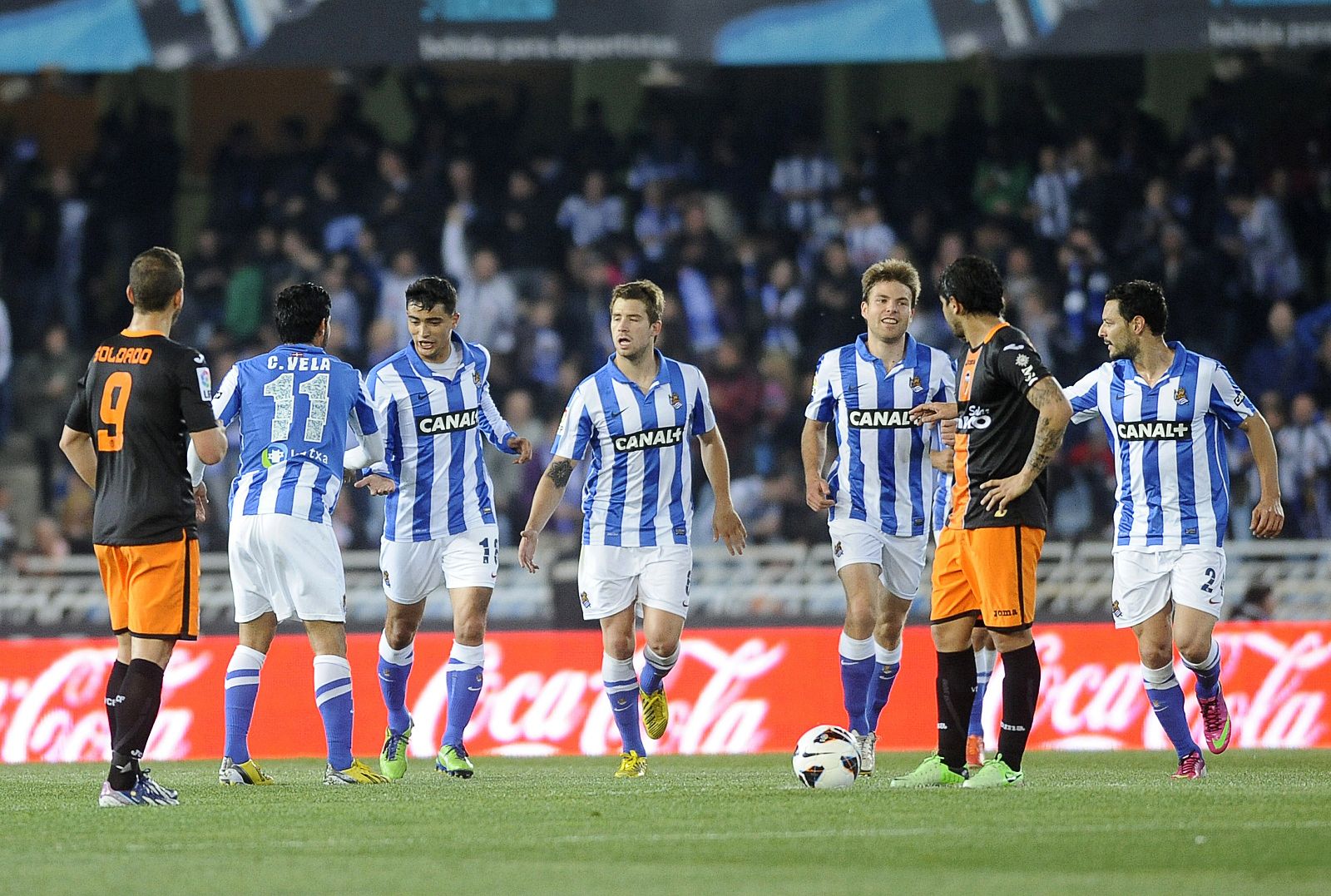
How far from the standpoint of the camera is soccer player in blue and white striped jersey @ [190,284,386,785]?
798 cm

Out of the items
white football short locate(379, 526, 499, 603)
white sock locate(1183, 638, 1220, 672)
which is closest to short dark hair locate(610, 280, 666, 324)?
white football short locate(379, 526, 499, 603)

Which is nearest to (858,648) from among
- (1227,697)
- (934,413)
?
(934,413)

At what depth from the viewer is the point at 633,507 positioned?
917 cm

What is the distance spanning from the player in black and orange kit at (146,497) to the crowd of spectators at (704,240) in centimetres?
870

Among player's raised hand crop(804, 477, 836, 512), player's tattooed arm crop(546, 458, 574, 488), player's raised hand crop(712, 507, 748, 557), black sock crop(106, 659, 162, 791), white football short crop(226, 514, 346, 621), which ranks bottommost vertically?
black sock crop(106, 659, 162, 791)

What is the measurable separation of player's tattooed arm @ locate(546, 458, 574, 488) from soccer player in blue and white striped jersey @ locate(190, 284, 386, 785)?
→ 3.87 ft

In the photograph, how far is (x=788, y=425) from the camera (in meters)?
16.9

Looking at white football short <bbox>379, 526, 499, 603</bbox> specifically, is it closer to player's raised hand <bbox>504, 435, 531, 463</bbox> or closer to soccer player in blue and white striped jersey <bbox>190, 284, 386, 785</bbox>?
player's raised hand <bbox>504, 435, 531, 463</bbox>

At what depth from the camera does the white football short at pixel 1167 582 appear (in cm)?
862

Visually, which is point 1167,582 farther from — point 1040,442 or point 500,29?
point 500,29

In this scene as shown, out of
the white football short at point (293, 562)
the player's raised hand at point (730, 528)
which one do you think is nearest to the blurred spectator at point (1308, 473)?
the player's raised hand at point (730, 528)

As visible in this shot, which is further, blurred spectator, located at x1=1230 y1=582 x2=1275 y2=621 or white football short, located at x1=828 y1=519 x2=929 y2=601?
blurred spectator, located at x1=1230 y1=582 x2=1275 y2=621

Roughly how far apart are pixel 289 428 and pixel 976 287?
9.39ft

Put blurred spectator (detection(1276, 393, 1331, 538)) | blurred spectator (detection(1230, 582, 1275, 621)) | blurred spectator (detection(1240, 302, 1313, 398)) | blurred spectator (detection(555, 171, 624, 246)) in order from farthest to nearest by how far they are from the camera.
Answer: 1. blurred spectator (detection(555, 171, 624, 246))
2. blurred spectator (detection(1240, 302, 1313, 398))
3. blurred spectator (detection(1276, 393, 1331, 538))
4. blurred spectator (detection(1230, 582, 1275, 621))
